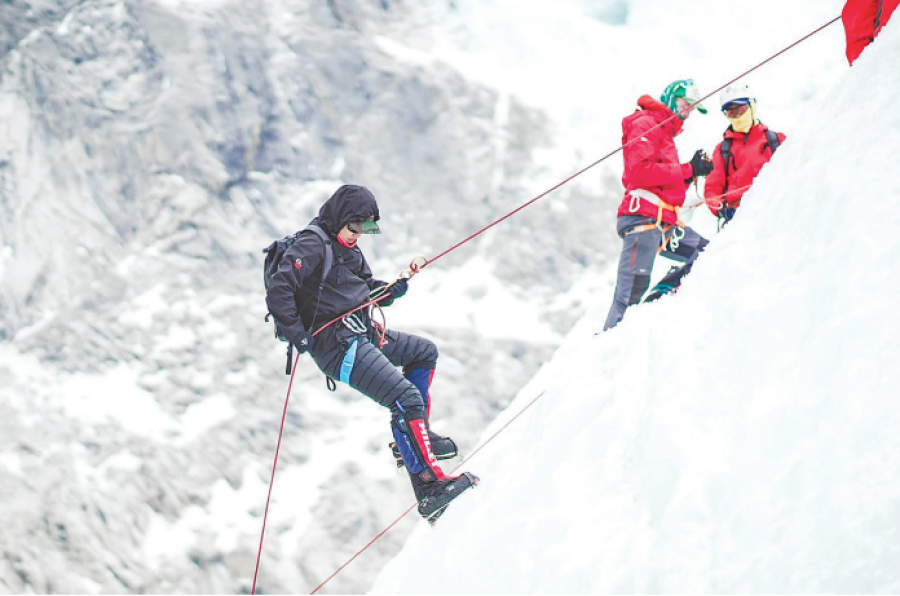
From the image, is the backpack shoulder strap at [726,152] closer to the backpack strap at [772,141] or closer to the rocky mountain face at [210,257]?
the backpack strap at [772,141]

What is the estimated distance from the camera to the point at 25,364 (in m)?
25.2

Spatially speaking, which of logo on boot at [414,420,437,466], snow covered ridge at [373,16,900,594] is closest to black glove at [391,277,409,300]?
logo on boot at [414,420,437,466]

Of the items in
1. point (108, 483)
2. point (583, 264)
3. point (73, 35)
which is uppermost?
point (73, 35)

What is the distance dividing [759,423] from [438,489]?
7.33ft

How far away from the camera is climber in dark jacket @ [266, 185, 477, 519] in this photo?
4195mm

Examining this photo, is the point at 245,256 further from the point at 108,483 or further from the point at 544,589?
the point at 544,589

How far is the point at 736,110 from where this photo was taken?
5648 millimetres

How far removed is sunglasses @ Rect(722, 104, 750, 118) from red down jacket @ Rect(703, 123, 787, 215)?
162 mm

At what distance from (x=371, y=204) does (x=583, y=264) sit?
88.9ft

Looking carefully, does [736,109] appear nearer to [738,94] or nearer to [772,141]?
[738,94]

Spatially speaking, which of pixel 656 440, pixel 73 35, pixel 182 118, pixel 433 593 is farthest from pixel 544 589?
pixel 73 35

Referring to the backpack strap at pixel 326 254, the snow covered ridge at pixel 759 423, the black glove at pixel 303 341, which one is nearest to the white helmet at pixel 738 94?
the snow covered ridge at pixel 759 423

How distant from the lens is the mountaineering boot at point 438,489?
14.3ft

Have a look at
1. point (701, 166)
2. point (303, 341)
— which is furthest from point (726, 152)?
point (303, 341)
